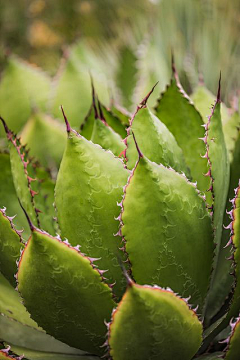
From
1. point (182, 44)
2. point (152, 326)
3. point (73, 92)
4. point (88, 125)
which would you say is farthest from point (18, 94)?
point (182, 44)

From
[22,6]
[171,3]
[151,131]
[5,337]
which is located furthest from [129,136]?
[22,6]

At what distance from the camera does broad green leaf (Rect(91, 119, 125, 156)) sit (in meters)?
0.63

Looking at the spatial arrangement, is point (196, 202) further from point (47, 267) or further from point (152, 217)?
point (47, 267)

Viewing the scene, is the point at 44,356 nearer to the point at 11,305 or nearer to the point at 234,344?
the point at 11,305

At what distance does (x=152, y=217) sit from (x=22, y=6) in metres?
4.49

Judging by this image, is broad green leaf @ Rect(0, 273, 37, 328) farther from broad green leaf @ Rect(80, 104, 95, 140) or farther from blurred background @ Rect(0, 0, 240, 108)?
blurred background @ Rect(0, 0, 240, 108)

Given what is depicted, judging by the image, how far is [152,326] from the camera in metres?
0.48

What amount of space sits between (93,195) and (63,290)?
0.34 ft

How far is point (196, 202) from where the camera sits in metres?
0.54

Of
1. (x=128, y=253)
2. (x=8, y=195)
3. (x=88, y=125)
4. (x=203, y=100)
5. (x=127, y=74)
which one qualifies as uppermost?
(x=127, y=74)

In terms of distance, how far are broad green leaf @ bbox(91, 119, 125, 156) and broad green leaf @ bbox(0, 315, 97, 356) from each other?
0.82 ft

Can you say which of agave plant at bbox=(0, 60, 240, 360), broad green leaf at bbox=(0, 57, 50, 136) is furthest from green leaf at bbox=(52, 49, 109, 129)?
agave plant at bbox=(0, 60, 240, 360)

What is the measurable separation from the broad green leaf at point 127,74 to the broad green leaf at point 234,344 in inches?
27.8

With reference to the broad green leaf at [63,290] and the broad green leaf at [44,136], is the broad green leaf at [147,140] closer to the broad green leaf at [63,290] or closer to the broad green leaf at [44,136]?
the broad green leaf at [63,290]
